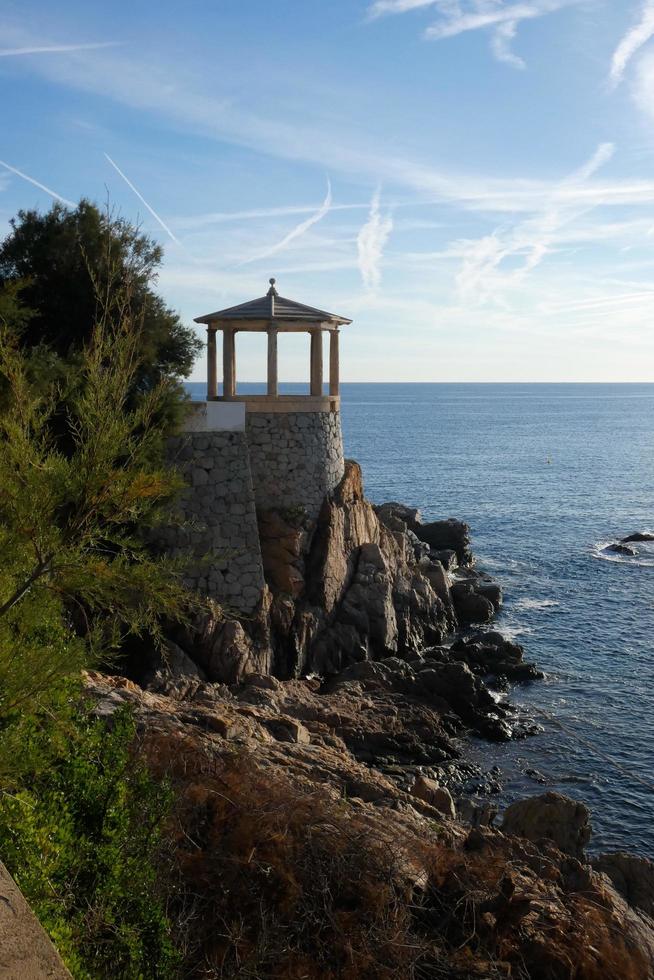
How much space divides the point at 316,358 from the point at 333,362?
189 cm

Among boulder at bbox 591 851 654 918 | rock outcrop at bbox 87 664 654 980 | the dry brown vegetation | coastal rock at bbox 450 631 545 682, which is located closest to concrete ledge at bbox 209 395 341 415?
coastal rock at bbox 450 631 545 682

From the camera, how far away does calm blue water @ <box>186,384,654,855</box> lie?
20188mm

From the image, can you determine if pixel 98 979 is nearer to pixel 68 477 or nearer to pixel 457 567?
pixel 68 477

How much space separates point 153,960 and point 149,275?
16928mm

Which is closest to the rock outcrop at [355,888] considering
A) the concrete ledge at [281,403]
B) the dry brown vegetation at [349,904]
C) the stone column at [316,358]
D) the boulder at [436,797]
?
the dry brown vegetation at [349,904]

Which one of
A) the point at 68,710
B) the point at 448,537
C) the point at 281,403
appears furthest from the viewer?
the point at 448,537

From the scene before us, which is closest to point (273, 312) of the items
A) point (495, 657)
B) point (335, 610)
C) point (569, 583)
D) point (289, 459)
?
point (289, 459)

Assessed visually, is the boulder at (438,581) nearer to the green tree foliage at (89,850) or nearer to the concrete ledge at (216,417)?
the concrete ledge at (216,417)

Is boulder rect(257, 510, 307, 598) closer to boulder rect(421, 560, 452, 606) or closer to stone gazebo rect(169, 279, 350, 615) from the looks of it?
stone gazebo rect(169, 279, 350, 615)

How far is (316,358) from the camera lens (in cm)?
2623

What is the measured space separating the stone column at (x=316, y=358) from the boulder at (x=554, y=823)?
49.5ft

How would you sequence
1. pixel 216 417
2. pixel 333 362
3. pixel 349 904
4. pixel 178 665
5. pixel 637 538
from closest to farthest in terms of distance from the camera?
pixel 349 904 < pixel 178 665 < pixel 216 417 < pixel 333 362 < pixel 637 538

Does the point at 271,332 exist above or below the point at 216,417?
above

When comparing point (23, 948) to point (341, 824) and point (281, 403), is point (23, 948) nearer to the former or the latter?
point (341, 824)
